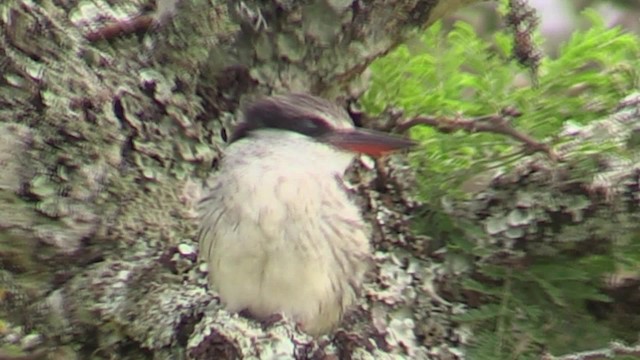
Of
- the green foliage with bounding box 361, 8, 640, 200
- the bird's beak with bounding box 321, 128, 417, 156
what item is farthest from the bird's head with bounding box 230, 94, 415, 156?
the green foliage with bounding box 361, 8, 640, 200

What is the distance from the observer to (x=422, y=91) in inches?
78.7

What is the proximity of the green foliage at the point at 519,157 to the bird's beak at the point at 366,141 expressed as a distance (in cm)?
12

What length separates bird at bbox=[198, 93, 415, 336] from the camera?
5.93ft

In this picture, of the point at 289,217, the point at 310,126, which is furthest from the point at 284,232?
the point at 310,126

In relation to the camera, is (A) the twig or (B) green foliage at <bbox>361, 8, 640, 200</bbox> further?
(B) green foliage at <bbox>361, 8, 640, 200</bbox>

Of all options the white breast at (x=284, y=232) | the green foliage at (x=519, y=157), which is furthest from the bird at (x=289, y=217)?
the green foliage at (x=519, y=157)

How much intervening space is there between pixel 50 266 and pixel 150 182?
177 mm

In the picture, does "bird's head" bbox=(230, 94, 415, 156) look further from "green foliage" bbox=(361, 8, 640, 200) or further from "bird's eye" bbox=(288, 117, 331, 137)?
"green foliage" bbox=(361, 8, 640, 200)

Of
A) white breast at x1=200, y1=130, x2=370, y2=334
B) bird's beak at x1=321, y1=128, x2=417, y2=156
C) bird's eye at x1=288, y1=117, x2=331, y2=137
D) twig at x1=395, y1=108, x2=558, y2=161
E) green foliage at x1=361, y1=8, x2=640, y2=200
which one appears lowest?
white breast at x1=200, y1=130, x2=370, y2=334

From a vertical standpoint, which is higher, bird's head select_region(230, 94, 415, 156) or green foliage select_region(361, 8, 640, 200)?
green foliage select_region(361, 8, 640, 200)

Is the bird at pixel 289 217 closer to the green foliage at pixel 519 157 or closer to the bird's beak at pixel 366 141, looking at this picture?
the bird's beak at pixel 366 141

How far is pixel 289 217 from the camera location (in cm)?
183

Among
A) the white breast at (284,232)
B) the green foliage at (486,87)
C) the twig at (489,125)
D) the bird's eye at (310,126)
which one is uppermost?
the green foliage at (486,87)

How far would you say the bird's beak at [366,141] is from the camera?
1.74 m
